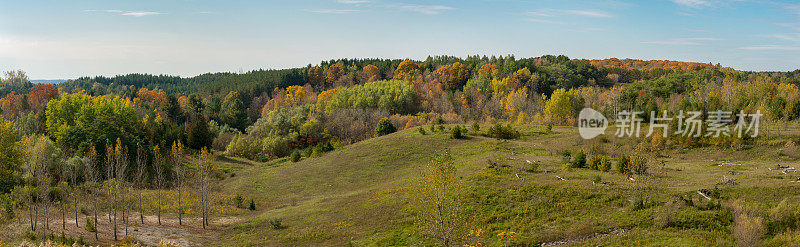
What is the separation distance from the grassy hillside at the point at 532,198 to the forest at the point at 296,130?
84cm

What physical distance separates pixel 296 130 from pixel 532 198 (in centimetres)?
7146

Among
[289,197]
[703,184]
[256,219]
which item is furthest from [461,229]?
[289,197]

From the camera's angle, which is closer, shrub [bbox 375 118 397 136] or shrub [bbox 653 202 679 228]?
shrub [bbox 653 202 679 228]

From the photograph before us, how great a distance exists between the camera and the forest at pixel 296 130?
3088 cm

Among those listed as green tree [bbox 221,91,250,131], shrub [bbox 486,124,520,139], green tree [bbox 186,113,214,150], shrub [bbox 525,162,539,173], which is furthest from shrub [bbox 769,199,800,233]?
green tree [bbox 221,91,250,131]

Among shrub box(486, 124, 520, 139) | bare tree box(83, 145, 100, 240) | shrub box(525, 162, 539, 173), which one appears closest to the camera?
bare tree box(83, 145, 100, 240)

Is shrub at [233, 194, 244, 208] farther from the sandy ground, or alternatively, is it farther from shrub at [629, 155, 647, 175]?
shrub at [629, 155, 647, 175]

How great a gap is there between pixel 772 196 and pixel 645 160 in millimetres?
6709

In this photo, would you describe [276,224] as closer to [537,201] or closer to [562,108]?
[537,201]

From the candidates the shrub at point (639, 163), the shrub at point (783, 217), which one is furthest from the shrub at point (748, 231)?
the shrub at point (639, 163)

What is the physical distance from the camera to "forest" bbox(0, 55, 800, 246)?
30875mm

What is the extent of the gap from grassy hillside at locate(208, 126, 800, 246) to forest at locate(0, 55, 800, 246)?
0.84 m

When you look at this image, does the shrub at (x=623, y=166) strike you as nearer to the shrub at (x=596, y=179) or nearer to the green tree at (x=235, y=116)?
the shrub at (x=596, y=179)

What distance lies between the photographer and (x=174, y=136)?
80.8 metres
